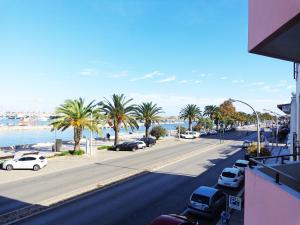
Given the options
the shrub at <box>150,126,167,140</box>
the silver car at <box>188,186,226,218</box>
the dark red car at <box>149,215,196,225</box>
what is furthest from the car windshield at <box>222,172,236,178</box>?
the shrub at <box>150,126,167,140</box>

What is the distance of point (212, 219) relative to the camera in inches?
728

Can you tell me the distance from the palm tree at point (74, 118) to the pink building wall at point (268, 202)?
121 ft

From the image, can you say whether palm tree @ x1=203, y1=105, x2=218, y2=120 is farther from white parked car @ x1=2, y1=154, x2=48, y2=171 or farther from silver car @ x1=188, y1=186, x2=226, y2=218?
silver car @ x1=188, y1=186, x2=226, y2=218

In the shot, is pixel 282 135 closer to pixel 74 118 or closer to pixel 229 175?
pixel 74 118

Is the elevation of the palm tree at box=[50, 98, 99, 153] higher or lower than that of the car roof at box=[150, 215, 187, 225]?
higher

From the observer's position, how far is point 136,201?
21344 millimetres

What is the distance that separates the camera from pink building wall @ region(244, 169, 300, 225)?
205 inches

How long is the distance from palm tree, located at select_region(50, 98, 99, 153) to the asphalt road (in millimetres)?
12202

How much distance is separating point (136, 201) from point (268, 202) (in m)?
16.1

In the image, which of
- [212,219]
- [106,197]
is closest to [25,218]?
[106,197]

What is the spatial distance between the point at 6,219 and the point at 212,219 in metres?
10.7

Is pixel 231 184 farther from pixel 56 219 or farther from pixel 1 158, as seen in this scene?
pixel 1 158

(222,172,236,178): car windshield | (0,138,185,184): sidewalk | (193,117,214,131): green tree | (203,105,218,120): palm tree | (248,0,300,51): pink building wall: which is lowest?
(0,138,185,184): sidewalk

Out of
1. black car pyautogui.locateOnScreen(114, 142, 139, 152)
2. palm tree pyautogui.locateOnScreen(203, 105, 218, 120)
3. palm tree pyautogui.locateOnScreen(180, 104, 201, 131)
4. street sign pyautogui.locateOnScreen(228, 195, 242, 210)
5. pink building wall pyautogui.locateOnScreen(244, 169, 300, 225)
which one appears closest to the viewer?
pink building wall pyautogui.locateOnScreen(244, 169, 300, 225)
